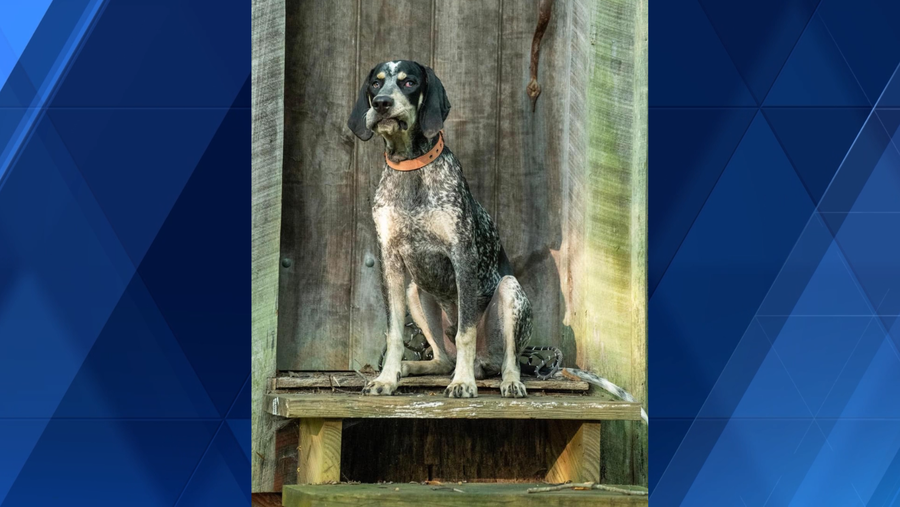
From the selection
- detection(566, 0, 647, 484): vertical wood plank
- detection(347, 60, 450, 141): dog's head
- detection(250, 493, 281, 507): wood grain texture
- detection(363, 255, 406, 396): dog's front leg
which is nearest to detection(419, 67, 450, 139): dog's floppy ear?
detection(347, 60, 450, 141): dog's head

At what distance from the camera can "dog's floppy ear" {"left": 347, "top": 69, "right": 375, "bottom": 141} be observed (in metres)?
3.83

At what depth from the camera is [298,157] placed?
4.40 meters

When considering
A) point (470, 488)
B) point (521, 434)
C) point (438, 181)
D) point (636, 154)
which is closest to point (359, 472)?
point (521, 434)

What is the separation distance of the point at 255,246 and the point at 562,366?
1225 millimetres

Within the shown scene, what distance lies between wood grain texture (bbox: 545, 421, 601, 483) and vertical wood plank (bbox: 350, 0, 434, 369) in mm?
764

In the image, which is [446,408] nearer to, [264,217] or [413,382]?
[413,382]

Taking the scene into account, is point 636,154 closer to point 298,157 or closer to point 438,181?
point 438,181

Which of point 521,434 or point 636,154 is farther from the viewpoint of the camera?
point 521,434

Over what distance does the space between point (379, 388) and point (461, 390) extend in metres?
0.27

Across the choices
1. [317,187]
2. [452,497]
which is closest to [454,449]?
[452,497]

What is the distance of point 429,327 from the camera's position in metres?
4.18

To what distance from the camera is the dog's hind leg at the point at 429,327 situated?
4133 millimetres

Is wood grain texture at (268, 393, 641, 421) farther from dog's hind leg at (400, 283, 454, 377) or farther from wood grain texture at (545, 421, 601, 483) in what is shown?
dog's hind leg at (400, 283, 454, 377)

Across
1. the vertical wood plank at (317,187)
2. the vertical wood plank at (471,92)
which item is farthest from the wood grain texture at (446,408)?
the vertical wood plank at (471,92)
